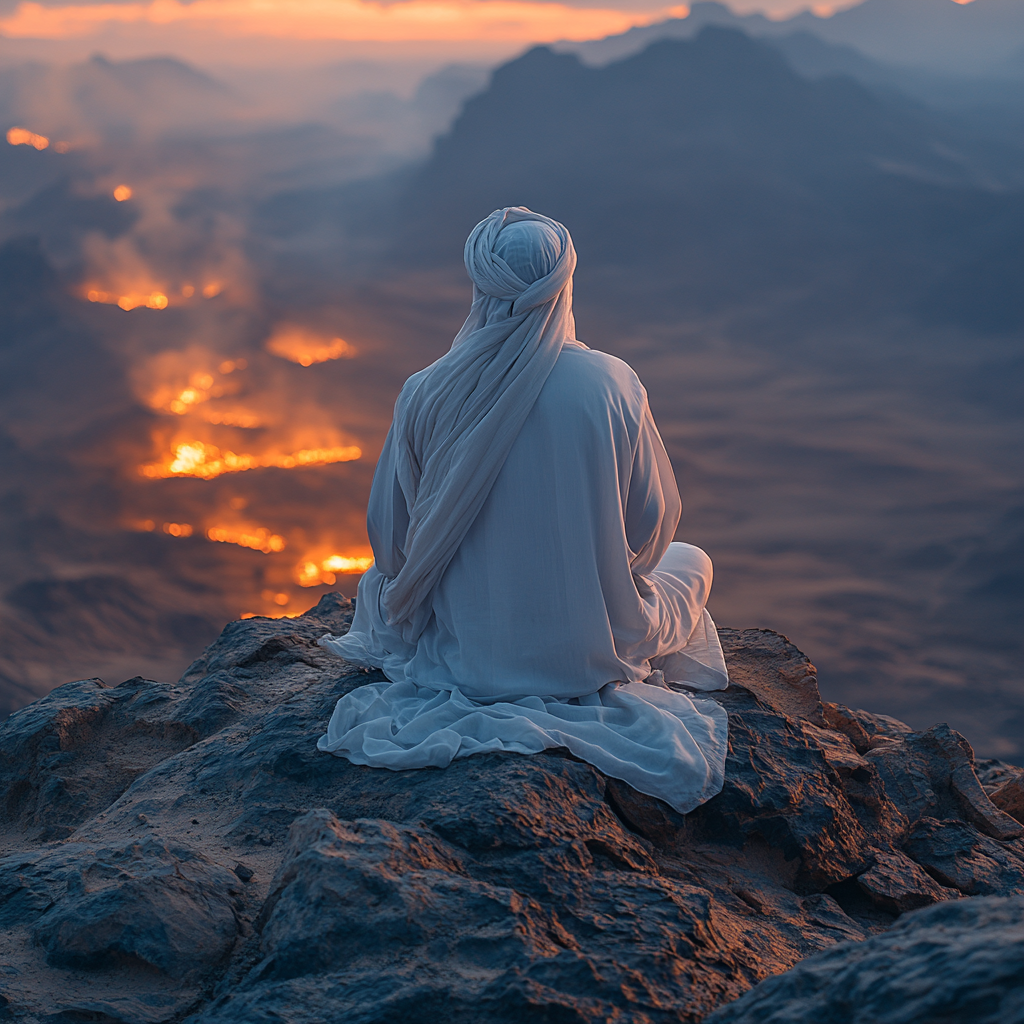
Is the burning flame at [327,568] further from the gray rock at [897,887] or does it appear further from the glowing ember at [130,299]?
the glowing ember at [130,299]

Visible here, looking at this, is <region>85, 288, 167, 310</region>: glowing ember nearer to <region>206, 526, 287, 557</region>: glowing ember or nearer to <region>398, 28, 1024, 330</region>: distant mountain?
<region>398, 28, 1024, 330</region>: distant mountain

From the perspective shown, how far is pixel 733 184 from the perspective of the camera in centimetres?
7262

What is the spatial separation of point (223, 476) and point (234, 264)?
4670cm

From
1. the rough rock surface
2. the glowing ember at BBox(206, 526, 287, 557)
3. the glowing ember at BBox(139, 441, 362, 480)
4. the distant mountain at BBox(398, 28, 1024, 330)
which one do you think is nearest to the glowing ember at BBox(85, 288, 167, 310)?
the distant mountain at BBox(398, 28, 1024, 330)

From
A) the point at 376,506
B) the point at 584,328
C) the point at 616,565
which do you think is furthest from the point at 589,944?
the point at 584,328

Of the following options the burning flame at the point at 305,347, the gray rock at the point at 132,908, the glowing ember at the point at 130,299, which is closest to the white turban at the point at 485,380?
the gray rock at the point at 132,908

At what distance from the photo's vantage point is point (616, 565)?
375 centimetres

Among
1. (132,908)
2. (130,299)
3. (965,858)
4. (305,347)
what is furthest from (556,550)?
(130,299)

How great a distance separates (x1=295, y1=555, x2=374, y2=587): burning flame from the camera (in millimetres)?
31469

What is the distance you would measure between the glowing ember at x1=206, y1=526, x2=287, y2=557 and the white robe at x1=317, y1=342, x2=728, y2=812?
30785 mm

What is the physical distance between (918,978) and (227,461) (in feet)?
130

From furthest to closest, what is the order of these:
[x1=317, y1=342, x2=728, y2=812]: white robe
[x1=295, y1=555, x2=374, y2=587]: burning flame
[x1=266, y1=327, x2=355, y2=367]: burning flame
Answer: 1. [x1=266, y1=327, x2=355, y2=367]: burning flame
2. [x1=295, y1=555, x2=374, y2=587]: burning flame
3. [x1=317, y1=342, x2=728, y2=812]: white robe

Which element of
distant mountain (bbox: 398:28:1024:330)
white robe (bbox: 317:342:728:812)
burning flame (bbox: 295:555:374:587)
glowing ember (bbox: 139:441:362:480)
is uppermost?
white robe (bbox: 317:342:728:812)

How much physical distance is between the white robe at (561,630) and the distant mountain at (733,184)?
58753 millimetres
